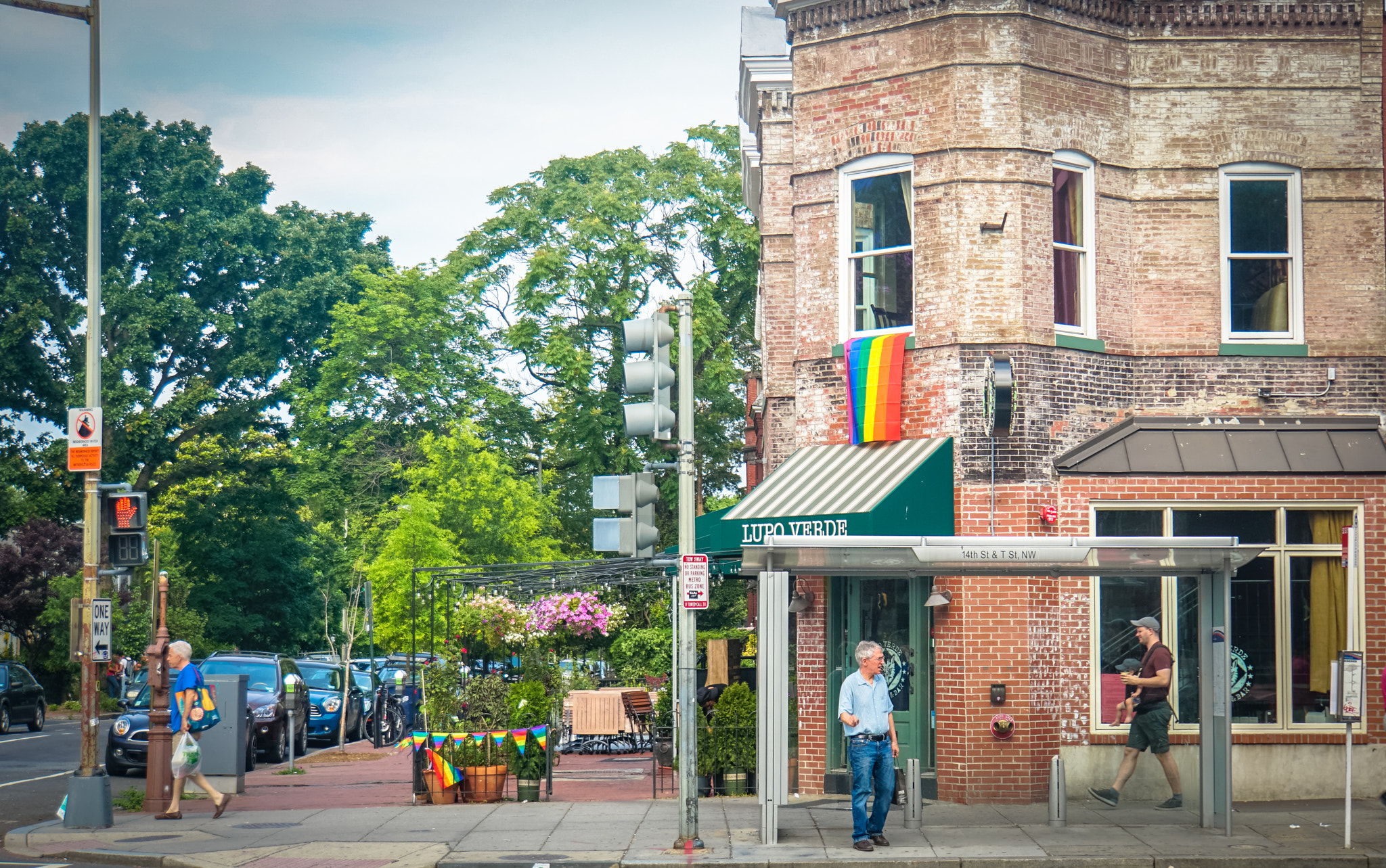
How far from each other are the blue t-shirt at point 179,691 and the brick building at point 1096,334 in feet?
19.7

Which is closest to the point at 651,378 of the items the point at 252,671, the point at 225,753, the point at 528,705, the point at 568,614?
the point at 528,705

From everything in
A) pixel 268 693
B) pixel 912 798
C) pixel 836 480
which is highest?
pixel 836 480

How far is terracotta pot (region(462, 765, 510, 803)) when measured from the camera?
15.5 metres

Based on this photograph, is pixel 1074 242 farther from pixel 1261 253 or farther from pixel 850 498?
pixel 850 498

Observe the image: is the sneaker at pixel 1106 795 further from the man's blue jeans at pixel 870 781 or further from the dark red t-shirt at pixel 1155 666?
the man's blue jeans at pixel 870 781

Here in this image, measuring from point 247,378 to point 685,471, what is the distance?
119 feet

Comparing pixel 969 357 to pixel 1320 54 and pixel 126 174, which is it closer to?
pixel 1320 54

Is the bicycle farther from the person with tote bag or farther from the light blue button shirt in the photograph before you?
the light blue button shirt

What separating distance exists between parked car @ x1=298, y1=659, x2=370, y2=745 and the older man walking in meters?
16.0

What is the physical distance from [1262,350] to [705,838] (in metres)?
8.49

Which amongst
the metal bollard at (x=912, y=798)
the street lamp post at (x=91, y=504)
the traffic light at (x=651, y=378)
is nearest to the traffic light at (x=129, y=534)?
the street lamp post at (x=91, y=504)

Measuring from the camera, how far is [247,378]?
44844 mm

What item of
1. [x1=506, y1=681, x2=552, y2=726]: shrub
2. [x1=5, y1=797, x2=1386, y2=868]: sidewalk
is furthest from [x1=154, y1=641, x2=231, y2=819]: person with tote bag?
[x1=506, y1=681, x2=552, y2=726]: shrub

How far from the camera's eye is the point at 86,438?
48.4 feet
